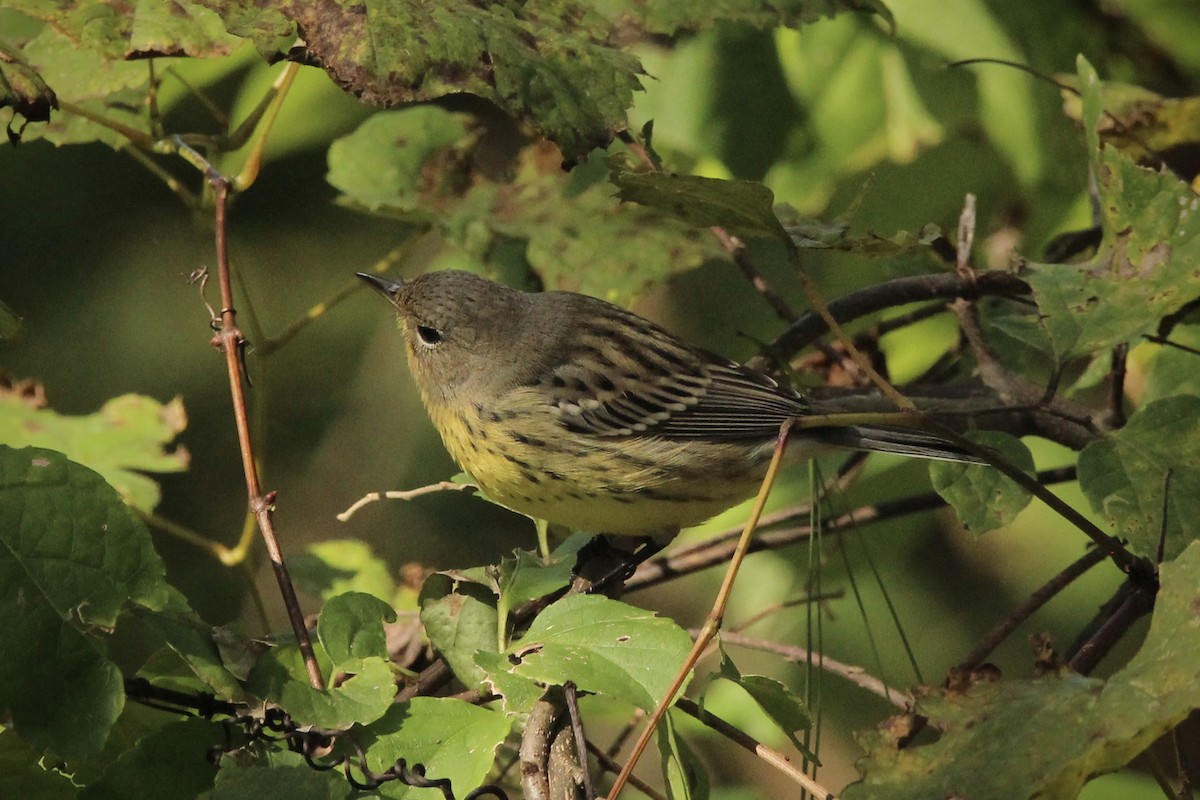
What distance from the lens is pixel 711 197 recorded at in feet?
6.33

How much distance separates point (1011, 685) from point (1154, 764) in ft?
0.89

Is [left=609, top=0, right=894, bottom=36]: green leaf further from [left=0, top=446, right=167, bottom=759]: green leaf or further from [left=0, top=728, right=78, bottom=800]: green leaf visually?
[left=0, top=728, right=78, bottom=800]: green leaf

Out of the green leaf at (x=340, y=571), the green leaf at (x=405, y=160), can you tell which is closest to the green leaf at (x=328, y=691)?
the green leaf at (x=340, y=571)

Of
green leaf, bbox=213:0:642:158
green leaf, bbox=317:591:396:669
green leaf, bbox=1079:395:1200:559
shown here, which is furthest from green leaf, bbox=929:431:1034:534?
green leaf, bbox=317:591:396:669

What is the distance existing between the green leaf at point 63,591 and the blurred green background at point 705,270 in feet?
2.89

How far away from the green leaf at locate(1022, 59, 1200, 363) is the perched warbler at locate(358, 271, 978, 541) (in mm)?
792

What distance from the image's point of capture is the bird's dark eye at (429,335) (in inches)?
138

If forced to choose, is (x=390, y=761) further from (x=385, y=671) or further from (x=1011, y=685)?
(x=1011, y=685)

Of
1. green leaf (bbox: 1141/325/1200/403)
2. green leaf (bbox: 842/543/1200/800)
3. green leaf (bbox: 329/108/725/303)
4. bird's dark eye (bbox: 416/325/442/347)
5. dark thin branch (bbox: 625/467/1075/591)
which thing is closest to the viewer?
green leaf (bbox: 842/543/1200/800)

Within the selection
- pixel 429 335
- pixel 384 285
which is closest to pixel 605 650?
pixel 384 285

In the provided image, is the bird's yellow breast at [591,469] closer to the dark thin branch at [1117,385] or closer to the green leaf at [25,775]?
the dark thin branch at [1117,385]

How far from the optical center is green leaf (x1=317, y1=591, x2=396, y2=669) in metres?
1.83

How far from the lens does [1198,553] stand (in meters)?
1.62

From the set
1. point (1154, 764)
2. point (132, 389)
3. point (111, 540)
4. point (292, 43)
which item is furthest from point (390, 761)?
point (132, 389)
